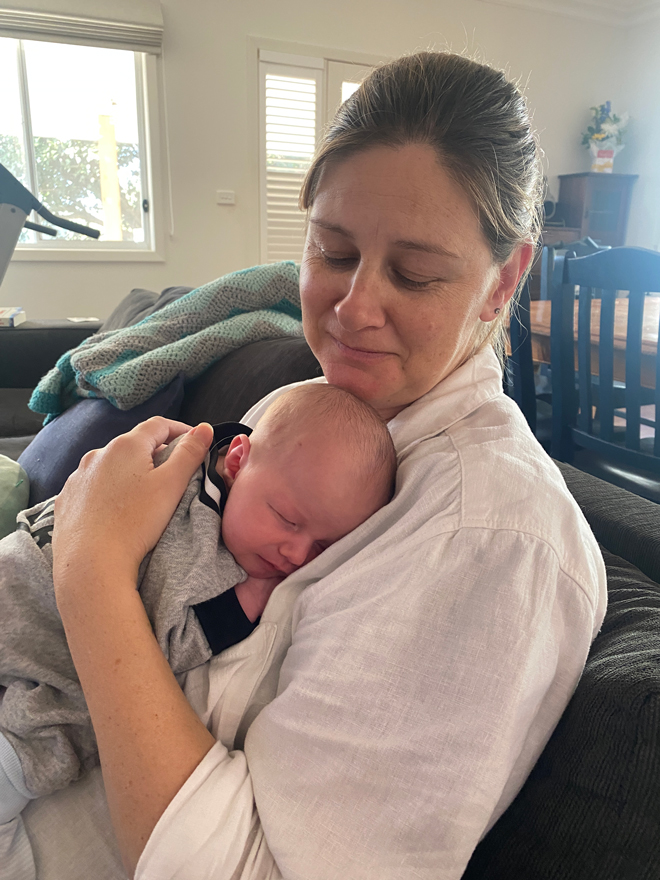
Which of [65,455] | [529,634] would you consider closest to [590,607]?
A: [529,634]

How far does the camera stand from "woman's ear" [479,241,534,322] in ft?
2.83

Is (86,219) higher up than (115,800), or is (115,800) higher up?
(86,219)

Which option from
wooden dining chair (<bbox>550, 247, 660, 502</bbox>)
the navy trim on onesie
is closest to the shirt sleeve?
the navy trim on onesie

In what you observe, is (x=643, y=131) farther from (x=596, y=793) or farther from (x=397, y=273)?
(x=596, y=793)

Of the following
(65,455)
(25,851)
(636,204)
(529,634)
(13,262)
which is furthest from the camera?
(636,204)

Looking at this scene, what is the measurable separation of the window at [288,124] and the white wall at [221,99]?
0.38 feet

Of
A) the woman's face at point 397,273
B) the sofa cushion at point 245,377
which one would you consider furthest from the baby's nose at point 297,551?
the sofa cushion at point 245,377

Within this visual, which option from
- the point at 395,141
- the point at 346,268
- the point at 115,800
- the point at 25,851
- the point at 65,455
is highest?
the point at 395,141

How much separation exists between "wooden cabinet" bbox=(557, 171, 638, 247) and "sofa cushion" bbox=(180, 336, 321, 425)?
5473 millimetres

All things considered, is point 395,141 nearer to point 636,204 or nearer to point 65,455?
point 65,455

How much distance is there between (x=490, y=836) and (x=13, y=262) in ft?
17.0

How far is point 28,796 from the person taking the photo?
736 millimetres

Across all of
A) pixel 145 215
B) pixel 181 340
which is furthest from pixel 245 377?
pixel 145 215

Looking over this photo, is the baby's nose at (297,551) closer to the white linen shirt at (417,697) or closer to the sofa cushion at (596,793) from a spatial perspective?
the white linen shirt at (417,697)
